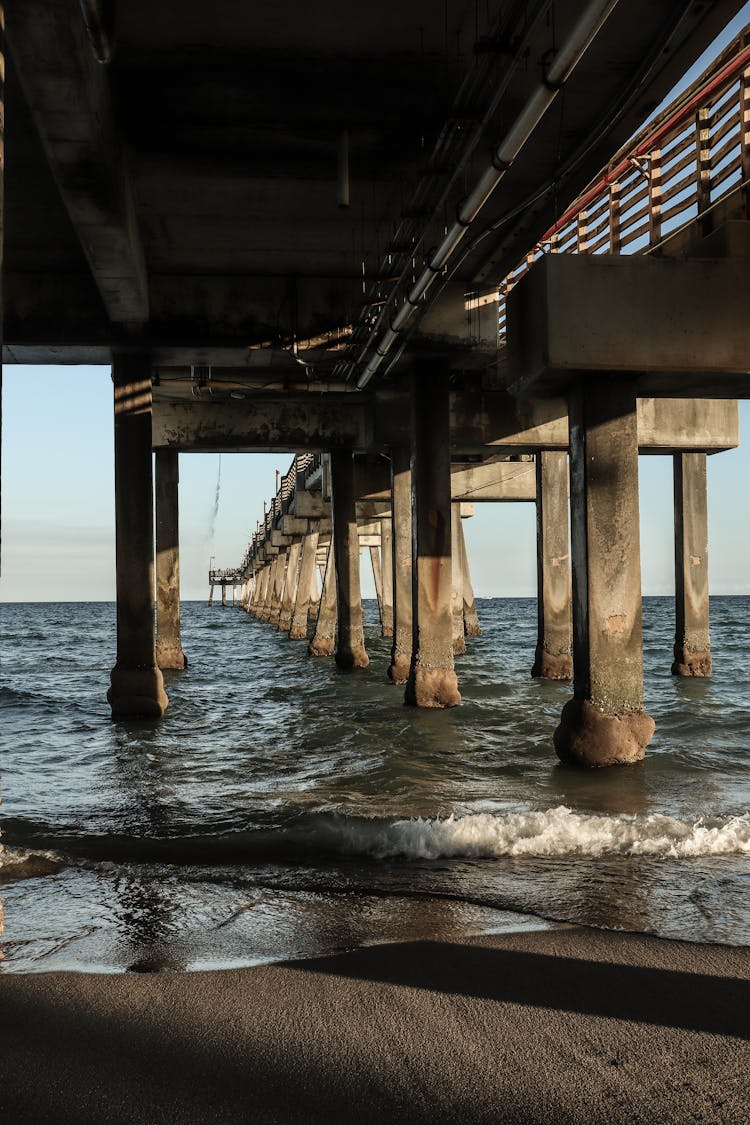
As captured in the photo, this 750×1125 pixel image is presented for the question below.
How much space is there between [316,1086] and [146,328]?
12030 millimetres

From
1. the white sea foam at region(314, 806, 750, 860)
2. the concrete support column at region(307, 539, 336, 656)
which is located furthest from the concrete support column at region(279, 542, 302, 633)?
the white sea foam at region(314, 806, 750, 860)

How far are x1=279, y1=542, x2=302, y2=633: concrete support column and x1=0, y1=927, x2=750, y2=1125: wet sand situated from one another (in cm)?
3870

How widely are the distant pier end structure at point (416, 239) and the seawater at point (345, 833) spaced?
1404mm

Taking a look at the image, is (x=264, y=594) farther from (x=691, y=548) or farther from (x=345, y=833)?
(x=345, y=833)

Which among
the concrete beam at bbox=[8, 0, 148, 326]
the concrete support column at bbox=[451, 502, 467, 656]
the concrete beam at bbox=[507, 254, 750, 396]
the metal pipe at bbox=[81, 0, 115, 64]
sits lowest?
the concrete support column at bbox=[451, 502, 467, 656]

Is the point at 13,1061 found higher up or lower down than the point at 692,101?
lower down

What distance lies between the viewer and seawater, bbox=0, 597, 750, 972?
4648 mm

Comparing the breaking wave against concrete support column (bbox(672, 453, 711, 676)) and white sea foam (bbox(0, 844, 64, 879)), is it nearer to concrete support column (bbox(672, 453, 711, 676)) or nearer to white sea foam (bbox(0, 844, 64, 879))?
white sea foam (bbox(0, 844, 64, 879))

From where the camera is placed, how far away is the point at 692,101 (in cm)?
991

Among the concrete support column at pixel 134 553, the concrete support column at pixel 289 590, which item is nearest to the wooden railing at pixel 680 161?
the concrete support column at pixel 134 553

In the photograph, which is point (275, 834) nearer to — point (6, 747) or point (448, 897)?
point (448, 897)

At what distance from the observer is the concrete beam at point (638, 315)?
890 centimetres

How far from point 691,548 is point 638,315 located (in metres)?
10.6

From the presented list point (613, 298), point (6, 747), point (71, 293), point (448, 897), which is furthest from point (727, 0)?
point (6, 747)
